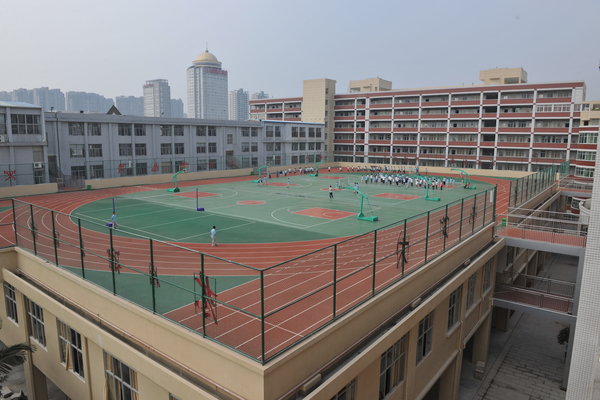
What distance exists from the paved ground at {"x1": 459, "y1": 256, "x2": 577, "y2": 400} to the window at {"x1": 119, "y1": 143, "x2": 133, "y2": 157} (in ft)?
136

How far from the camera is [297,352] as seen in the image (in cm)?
854

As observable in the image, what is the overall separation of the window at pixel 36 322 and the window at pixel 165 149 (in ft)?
127

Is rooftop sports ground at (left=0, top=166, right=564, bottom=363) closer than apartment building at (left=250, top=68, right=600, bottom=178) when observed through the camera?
Yes

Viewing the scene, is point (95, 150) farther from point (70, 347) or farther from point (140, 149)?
point (70, 347)

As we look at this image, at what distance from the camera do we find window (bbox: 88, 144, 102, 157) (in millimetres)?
46000

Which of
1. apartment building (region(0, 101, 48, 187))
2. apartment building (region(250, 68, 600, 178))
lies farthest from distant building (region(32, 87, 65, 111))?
apartment building (region(0, 101, 48, 187))

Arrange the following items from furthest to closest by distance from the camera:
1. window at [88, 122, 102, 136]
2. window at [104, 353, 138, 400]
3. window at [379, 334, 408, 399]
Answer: window at [88, 122, 102, 136] < window at [379, 334, 408, 399] < window at [104, 353, 138, 400]

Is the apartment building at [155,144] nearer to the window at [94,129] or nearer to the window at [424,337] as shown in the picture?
the window at [94,129]

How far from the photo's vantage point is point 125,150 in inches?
1944

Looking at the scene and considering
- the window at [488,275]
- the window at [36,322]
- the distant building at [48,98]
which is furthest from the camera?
the distant building at [48,98]

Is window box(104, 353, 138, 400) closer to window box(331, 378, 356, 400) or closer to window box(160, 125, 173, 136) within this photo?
window box(331, 378, 356, 400)

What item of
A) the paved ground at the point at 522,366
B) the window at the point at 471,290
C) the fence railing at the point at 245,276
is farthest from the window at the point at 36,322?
the paved ground at the point at 522,366

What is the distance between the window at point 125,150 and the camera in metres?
48.9

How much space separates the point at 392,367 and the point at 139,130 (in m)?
45.6
